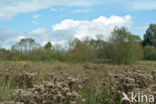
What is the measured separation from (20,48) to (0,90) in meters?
18.6

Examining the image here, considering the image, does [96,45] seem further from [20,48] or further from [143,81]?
[143,81]

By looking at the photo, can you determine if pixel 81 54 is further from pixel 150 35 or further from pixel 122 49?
pixel 150 35

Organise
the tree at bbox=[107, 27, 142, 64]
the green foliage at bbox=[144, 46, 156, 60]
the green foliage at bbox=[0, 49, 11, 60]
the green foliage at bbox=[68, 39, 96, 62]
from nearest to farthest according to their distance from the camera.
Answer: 1. the green foliage at bbox=[68, 39, 96, 62]
2. the tree at bbox=[107, 27, 142, 64]
3. the green foliage at bbox=[0, 49, 11, 60]
4. the green foliage at bbox=[144, 46, 156, 60]

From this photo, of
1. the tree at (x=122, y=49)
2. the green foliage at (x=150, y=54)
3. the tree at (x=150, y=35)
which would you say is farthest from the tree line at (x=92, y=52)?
the tree at (x=150, y=35)

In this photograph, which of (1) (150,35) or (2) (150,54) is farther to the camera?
(1) (150,35)

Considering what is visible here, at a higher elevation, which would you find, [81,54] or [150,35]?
[150,35]

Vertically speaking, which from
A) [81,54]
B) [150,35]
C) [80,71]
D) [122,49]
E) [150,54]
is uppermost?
[150,35]

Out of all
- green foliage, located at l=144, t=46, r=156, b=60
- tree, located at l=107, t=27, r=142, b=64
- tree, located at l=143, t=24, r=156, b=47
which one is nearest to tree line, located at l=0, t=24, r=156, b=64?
tree, located at l=107, t=27, r=142, b=64

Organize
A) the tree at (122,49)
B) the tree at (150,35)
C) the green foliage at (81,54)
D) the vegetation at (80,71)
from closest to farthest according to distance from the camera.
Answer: the vegetation at (80,71) → the green foliage at (81,54) → the tree at (122,49) → the tree at (150,35)

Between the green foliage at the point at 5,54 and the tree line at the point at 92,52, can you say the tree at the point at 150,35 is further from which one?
the green foliage at the point at 5,54

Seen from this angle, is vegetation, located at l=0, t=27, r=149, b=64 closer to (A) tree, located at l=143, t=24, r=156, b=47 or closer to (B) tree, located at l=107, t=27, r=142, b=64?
(B) tree, located at l=107, t=27, r=142, b=64

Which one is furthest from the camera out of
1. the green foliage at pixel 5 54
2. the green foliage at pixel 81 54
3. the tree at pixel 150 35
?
the tree at pixel 150 35

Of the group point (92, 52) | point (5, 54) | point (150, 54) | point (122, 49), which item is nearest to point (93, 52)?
point (92, 52)

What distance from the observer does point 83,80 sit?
585cm
